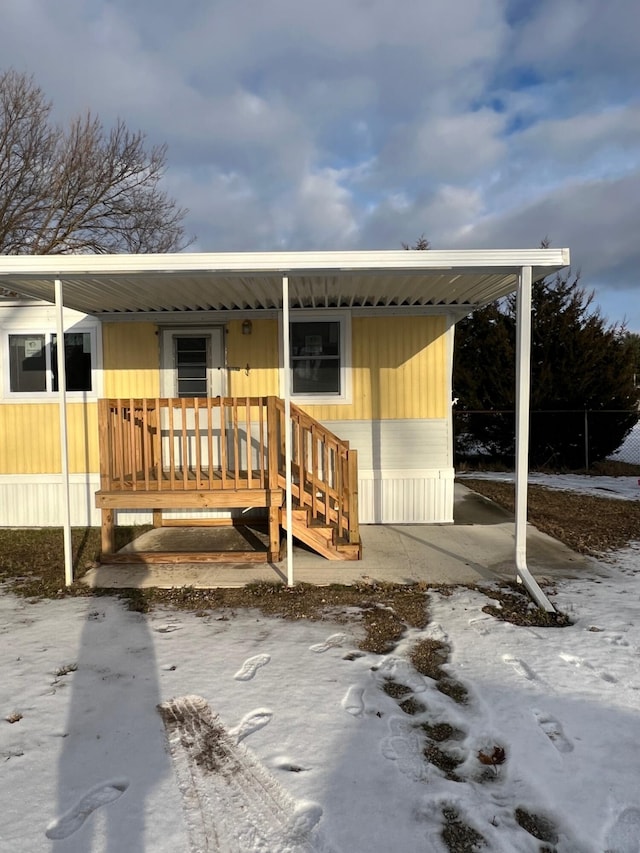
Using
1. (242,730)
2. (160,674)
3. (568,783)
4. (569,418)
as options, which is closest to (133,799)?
(242,730)

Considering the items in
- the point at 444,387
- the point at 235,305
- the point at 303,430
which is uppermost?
the point at 235,305

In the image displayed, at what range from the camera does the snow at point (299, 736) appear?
2.06 metres

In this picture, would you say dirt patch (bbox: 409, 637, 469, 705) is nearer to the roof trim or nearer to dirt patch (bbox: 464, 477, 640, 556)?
the roof trim

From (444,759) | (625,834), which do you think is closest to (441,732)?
(444,759)

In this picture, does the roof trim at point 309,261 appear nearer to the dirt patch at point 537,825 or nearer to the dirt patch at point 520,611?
the dirt patch at point 520,611

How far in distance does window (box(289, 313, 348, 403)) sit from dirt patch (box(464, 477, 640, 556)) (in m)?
3.08

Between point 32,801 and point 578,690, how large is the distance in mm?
2632

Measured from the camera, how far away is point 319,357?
7.02 m

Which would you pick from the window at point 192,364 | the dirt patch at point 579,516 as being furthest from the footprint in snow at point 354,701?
the window at point 192,364

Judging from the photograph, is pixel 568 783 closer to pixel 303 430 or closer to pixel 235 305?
pixel 303 430

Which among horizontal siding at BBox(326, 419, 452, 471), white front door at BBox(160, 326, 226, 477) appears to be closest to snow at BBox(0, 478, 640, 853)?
horizontal siding at BBox(326, 419, 452, 471)

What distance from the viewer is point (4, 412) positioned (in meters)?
7.12

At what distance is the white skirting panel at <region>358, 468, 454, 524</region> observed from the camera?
697 cm

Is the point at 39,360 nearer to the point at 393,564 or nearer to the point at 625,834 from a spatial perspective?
the point at 393,564
